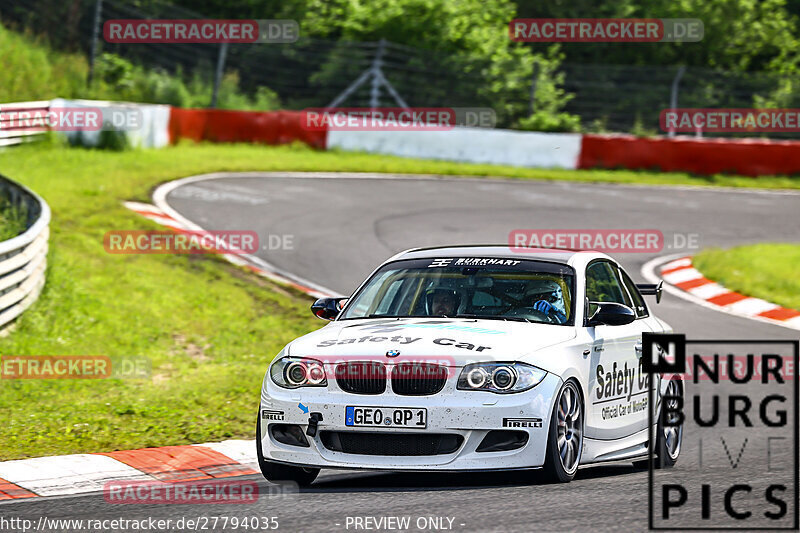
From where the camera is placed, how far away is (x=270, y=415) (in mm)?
6711

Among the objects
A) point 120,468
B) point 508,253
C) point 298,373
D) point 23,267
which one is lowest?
point 120,468

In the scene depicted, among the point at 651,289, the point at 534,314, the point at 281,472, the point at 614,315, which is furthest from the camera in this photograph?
the point at 651,289

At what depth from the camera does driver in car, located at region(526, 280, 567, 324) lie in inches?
291

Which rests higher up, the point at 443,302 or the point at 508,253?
the point at 508,253

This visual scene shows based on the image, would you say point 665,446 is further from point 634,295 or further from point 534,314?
point 534,314

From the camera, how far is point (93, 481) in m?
7.14

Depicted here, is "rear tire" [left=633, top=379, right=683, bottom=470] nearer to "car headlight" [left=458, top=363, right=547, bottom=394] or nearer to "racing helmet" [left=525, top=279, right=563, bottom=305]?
"racing helmet" [left=525, top=279, right=563, bottom=305]

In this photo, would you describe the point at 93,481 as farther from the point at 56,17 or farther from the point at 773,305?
the point at 56,17

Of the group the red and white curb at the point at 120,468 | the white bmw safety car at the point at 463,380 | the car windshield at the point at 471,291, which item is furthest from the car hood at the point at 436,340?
the red and white curb at the point at 120,468

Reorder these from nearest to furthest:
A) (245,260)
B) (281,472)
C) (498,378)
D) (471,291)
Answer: (498,378) → (281,472) → (471,291) → (245,260)

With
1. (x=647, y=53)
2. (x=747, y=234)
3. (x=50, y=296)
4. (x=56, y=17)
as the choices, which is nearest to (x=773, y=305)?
(x=747, y=234)

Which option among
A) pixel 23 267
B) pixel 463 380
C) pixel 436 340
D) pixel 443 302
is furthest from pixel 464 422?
pixel 23 267

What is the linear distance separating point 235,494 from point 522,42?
35.7 metres

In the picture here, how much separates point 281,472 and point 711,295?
10230 millimetres
